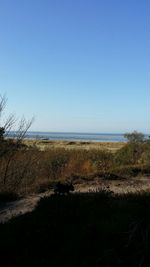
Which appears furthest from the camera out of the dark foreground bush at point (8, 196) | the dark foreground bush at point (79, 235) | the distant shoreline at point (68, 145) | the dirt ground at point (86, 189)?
the distant shoreline at point (68, 145)

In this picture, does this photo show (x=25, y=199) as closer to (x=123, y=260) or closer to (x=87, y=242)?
(x=87, y=242)

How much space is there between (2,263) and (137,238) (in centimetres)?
184

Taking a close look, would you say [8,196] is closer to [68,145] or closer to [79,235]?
[79,235]

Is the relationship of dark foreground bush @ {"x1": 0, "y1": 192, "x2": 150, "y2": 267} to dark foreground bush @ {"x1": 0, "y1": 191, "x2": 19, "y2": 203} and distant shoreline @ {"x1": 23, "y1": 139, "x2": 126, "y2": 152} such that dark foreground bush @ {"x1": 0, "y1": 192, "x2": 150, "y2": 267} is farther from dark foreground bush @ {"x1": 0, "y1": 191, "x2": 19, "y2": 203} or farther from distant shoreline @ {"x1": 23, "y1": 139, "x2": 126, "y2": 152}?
Result: distant shoreline @ {"x1": 23, "y1": 139, "x2": 126, "y2": 152}

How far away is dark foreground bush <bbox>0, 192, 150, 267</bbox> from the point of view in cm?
561

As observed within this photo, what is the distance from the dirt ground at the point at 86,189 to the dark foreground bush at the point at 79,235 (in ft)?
4.86

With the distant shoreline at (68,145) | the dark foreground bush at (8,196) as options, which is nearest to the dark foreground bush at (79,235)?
the dark foreground bush at (8,196)

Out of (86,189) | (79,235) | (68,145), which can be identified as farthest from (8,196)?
(68,145)

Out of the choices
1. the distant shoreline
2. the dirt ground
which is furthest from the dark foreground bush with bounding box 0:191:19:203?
the distant shoreline

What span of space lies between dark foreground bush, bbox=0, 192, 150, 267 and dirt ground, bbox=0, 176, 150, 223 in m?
1.48

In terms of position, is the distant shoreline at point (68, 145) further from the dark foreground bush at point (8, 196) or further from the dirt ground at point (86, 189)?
the dark foreground bush at point (8, 196)

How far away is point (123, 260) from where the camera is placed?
17.8 feet

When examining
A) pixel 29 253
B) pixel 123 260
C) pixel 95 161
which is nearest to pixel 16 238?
pixel 29 253

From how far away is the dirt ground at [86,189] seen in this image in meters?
9.27
